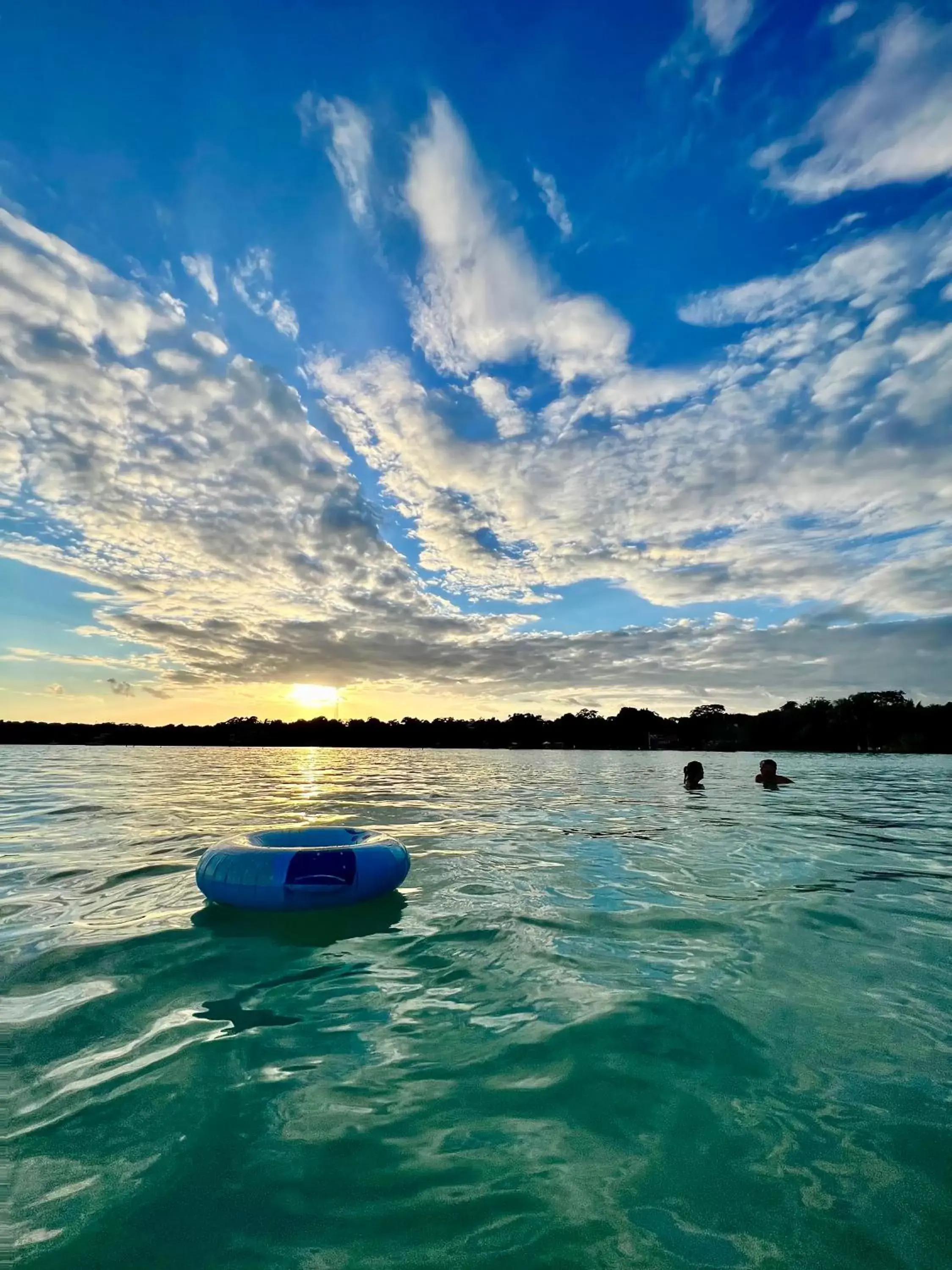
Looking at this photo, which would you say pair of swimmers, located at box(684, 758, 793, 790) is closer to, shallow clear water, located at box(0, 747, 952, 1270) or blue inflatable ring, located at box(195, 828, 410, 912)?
shallow clear water, located at box(0, 747, 952, 1270)

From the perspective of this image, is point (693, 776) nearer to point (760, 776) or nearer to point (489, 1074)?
point (760, 776)

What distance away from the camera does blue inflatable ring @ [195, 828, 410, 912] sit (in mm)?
6523

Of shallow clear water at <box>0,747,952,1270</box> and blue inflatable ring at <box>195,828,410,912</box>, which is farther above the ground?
blue inflatable ring at <box>195,828,410,912</box>

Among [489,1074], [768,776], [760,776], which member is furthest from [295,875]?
[760,776]

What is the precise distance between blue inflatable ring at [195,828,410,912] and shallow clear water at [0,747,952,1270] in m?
0.26

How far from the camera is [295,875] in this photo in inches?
257

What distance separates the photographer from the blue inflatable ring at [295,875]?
652 cm

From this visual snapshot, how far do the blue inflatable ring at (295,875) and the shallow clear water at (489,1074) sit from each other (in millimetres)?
259

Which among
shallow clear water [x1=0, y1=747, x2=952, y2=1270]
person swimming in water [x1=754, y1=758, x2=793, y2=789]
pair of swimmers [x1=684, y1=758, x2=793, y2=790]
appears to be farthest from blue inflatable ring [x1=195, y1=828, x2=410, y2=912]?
person swimming in water [x1=754, y1=758, x2=793, y2=789]

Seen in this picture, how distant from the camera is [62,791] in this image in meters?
21.2

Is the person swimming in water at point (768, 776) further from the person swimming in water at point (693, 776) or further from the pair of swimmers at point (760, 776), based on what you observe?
the person swimming in water at point (693, 776)

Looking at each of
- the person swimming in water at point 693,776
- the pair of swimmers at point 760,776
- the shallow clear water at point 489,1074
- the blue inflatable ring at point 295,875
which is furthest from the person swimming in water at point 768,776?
the blue inflatable ring at point 295,875

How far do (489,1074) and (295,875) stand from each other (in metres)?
3.51

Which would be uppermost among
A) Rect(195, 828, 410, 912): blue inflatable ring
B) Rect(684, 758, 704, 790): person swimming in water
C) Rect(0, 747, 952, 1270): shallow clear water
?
Rect(684, 758, 704, 790): person swimming in water
